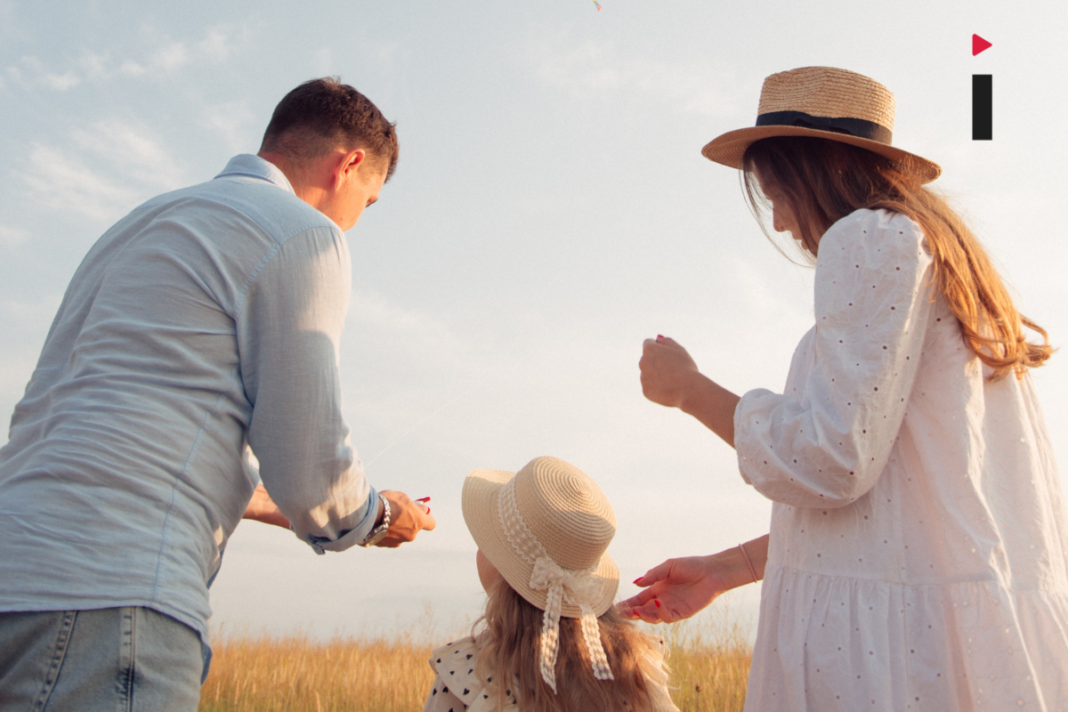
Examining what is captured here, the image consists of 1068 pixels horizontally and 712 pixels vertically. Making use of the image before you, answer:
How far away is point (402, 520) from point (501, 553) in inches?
24.6

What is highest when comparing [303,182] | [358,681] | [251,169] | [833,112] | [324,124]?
[324,124]

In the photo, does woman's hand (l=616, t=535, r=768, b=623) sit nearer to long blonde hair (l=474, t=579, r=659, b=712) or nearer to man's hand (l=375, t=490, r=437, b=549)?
long blonde hair (l=474, t=579, r=659, b=712)

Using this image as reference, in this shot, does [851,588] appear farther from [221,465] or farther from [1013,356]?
[221,465]

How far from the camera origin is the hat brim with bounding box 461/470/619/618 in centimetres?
303

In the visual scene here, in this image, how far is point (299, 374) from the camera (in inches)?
78.5

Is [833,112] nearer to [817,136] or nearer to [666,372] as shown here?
[817,136]

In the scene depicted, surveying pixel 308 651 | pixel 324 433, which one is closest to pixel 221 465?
pixel 324 433

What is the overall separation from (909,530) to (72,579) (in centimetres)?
178

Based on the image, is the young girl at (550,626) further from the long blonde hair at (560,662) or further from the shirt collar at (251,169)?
the shirt collar at (251,169)

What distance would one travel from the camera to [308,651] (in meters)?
6.42

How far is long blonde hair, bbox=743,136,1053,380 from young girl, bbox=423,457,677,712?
1266 mm

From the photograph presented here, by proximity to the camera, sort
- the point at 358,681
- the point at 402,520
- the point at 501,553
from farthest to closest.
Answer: the point at 358,681, the point at 501,553, the point at 402,520

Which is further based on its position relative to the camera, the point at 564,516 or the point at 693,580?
the point at 564,516

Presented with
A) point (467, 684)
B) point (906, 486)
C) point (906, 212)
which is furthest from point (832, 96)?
point (467, 684)
